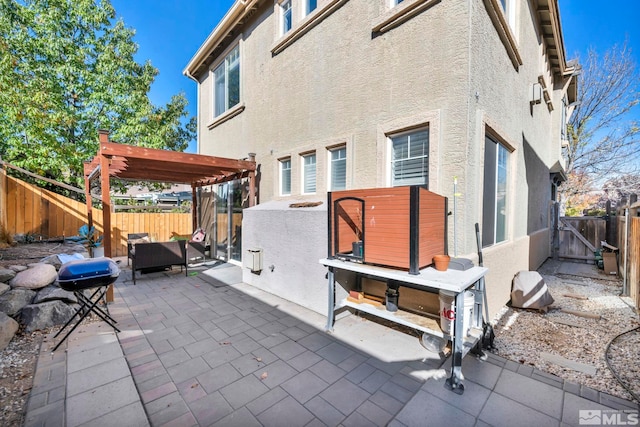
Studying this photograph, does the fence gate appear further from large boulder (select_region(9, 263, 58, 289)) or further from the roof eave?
large boulder (select_region(9, 263, 58, 289))

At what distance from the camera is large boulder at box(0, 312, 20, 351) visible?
10.7 ft

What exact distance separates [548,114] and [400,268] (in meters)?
9.27

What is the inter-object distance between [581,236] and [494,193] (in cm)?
836

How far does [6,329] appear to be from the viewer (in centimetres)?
335

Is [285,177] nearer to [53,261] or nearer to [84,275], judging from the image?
[84,275]

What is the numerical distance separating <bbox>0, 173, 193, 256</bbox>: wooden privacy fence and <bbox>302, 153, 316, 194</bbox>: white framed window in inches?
279

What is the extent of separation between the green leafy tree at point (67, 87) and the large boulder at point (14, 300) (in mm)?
7838

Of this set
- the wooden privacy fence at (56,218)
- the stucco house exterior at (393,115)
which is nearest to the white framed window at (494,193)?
the stucco house exterior at (393,115)

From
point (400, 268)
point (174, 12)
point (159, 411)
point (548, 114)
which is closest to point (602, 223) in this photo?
point (548, 114)

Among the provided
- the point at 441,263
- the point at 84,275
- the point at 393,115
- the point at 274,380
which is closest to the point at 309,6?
the point at 393,115

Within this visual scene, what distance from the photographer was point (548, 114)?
8562mm

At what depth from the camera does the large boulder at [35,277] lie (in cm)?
411

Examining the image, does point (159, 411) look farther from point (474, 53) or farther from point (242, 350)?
point (474, 53)

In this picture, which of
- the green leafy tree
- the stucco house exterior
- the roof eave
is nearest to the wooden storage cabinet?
the stucco house exterior
